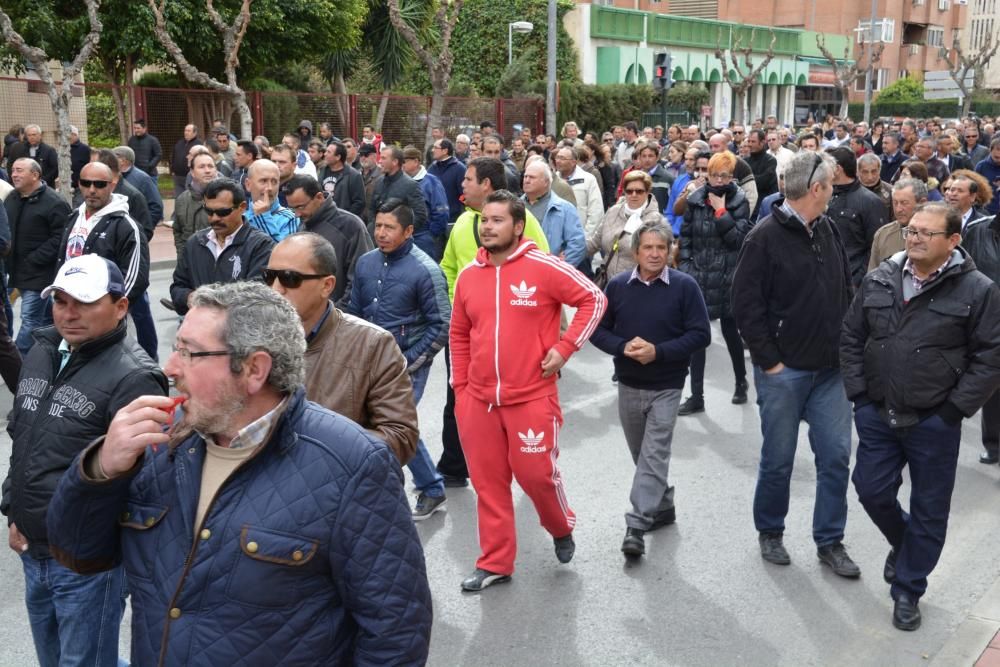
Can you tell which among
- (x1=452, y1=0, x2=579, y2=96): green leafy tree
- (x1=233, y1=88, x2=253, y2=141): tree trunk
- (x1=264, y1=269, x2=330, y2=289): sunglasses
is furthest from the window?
(x1=264, y1=269, x2=330, y2=289): sunglasses

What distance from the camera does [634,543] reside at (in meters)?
5.56

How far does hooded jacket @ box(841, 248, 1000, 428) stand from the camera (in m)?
4.66

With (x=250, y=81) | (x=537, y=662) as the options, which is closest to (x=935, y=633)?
(x=537, y=662)

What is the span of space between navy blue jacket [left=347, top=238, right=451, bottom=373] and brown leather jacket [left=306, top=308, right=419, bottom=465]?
6.15 ft

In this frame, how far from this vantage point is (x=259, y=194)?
24.9ft

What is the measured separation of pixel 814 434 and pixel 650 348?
91cm

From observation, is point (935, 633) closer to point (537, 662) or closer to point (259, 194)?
point (537, 662)

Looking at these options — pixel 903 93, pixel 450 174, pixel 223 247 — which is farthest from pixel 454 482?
pixel 903 93

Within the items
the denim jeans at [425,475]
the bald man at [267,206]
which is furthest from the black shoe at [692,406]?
the bald man at [267,206]

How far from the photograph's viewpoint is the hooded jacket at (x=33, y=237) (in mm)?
8281

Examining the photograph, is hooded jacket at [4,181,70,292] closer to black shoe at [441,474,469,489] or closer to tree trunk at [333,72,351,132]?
black shoe at [441,474,469,489]

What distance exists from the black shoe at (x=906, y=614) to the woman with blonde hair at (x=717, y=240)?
3563mm

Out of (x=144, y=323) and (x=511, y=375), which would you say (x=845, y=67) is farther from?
(x=511, y=375)

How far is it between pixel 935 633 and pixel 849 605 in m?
0.39
